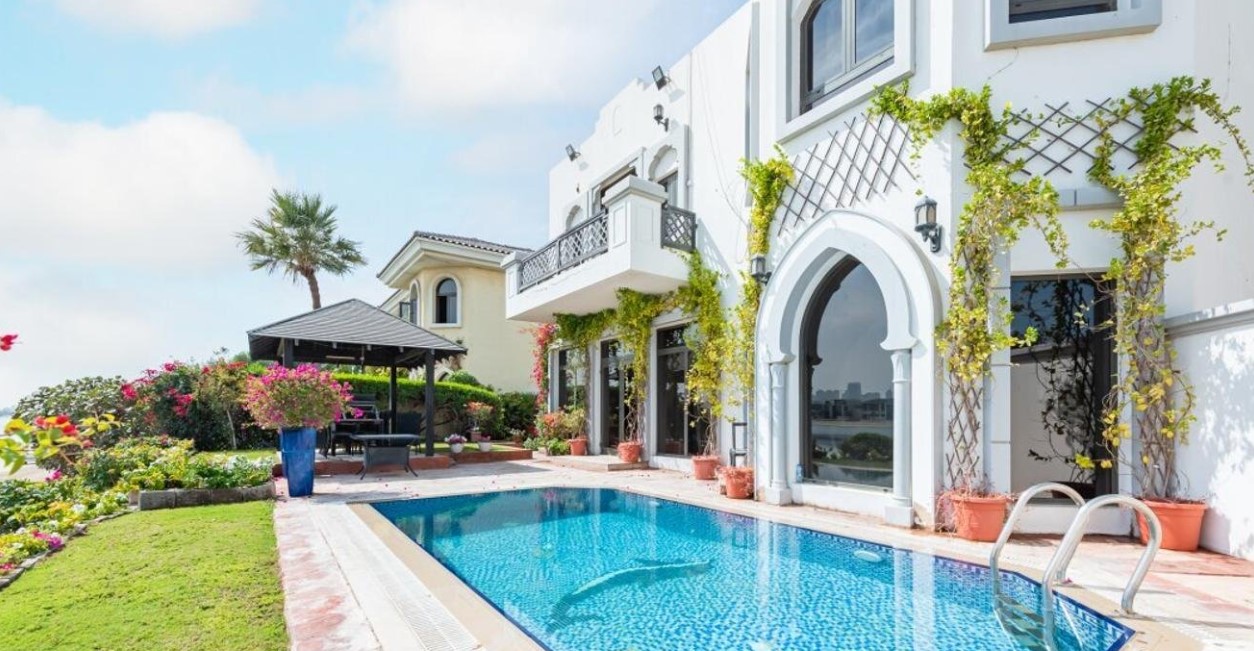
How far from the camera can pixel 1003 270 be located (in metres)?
7.07

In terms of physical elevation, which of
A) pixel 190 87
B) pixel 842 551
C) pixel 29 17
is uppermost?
pixel 190 87

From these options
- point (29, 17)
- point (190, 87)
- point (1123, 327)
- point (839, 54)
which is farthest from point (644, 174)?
point (29, 17)

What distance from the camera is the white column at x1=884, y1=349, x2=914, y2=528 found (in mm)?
7367

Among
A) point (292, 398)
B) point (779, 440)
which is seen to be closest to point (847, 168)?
point (779, 440)

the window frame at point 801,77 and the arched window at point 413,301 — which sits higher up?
the window frame at point 801,77

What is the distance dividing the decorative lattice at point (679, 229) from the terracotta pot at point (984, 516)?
22.7ft

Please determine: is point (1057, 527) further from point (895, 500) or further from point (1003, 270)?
point (1003, 270)

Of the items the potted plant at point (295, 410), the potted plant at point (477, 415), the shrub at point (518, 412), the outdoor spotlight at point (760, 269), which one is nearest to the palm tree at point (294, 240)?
the shrub at point (518, 412)

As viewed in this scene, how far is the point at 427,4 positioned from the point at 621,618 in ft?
26.3

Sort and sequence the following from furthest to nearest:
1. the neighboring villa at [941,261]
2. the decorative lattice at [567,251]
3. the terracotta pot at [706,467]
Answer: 1. the decorative lattice at [567,251]
2. the terracotta pot at [706,467]
3. the neighboring villa at [941,261]

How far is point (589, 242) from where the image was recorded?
504 inches

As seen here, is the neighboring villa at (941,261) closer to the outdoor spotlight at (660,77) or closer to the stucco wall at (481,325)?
the outdoor spotlight at (660,77)

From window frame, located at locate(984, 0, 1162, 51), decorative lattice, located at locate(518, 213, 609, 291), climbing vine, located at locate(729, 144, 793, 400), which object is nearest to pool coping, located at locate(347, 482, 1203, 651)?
climbing vine, located at locate(729, 144, 793, 400)

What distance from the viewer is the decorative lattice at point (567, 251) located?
40.6ft
